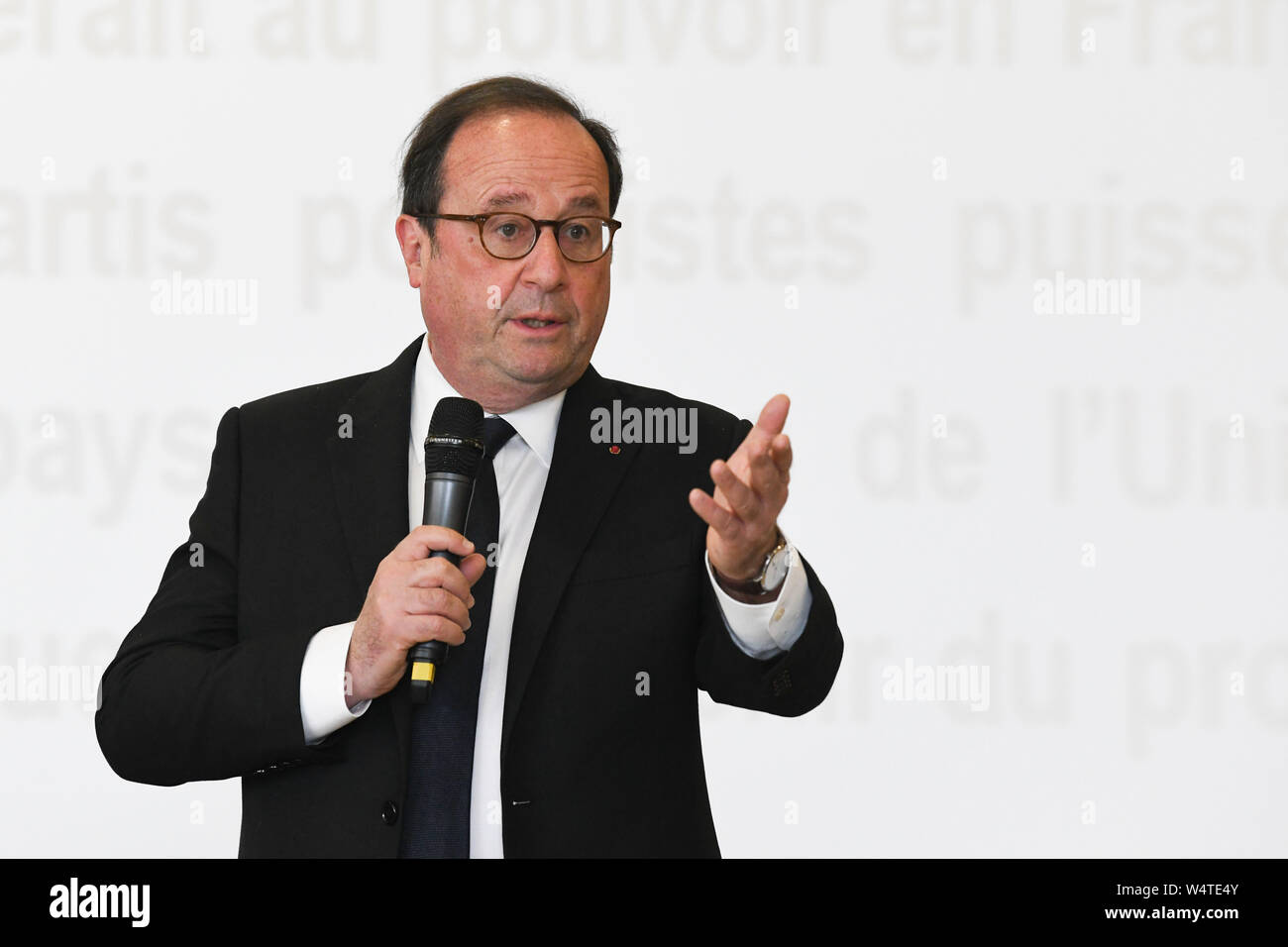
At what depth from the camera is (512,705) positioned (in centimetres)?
204

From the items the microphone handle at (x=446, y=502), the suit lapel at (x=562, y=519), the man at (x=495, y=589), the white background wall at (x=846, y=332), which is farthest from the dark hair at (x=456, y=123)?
the white background wall at (x=846, y=332)

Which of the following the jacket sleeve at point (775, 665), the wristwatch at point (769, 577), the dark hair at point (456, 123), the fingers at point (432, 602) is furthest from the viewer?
the dark hair at point (456, 123)

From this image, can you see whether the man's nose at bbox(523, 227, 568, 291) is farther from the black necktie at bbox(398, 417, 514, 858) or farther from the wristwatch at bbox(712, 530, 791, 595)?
the wristwatch at bbox(712, 530, 791, 595)

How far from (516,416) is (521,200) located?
34 cm

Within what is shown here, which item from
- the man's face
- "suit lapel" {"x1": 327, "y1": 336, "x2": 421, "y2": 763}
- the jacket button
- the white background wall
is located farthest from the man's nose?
the white background wall

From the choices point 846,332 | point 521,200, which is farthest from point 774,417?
point 846,332

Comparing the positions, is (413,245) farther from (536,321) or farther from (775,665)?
(775,665)

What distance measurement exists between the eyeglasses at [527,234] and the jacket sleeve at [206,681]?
1.64 feet

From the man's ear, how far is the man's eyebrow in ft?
0.58

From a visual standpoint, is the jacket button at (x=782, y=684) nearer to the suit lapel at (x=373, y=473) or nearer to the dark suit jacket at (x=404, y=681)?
the dark suit jacket at (x=404, y=681)

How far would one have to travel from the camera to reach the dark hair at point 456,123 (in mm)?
2305

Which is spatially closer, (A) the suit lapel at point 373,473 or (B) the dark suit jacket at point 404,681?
(B) the dark suit jacket at point 404,681
